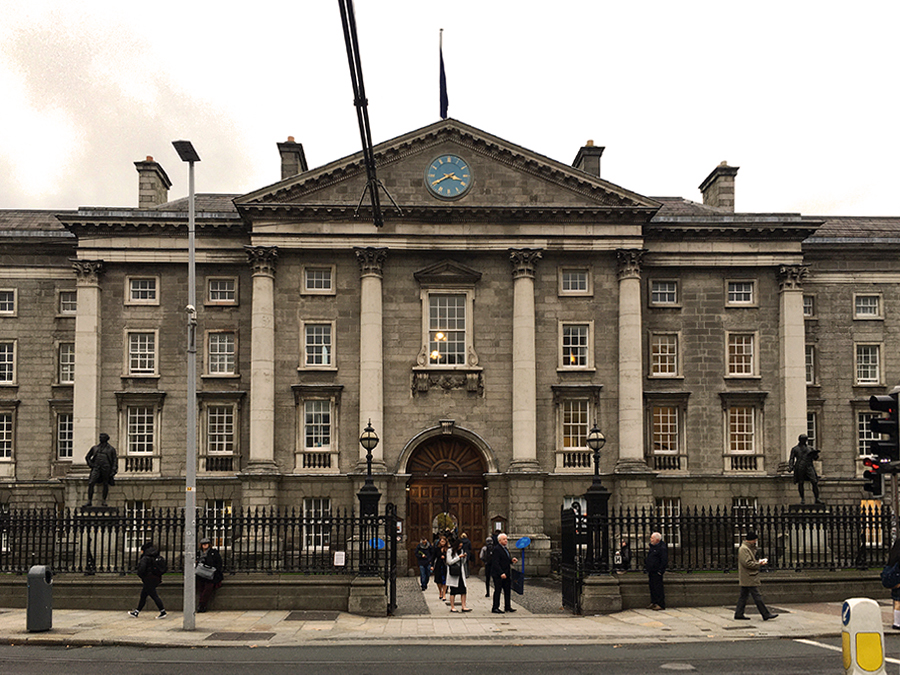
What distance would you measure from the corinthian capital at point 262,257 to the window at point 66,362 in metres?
11.1

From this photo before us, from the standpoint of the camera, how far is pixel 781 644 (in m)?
19.1

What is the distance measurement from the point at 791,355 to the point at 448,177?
1714 centimetres

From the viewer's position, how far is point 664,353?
43344 mm

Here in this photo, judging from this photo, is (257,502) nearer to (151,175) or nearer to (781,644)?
(151,175)

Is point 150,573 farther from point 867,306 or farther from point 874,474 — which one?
point 867,306

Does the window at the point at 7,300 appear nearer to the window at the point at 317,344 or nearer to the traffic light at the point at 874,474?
the window at the point at 317,344

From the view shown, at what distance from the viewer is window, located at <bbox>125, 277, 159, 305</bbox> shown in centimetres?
4284

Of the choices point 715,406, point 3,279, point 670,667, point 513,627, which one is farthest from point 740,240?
point 3,279

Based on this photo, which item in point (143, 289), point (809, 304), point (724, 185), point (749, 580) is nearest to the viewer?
point (749, 580)

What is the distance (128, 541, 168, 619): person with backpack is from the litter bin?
2542 mm

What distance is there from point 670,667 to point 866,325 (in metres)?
34.6

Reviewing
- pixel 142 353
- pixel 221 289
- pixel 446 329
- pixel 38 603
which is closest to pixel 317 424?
pixel 446 329

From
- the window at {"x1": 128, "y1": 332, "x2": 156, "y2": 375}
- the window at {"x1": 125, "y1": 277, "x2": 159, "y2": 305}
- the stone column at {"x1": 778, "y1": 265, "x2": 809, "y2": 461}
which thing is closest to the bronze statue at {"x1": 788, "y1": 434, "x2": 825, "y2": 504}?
the stone column at {"x1": 778, "y1": 265, "x2": 809, "y2": 461}

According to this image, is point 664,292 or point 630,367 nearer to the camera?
point 630,367
